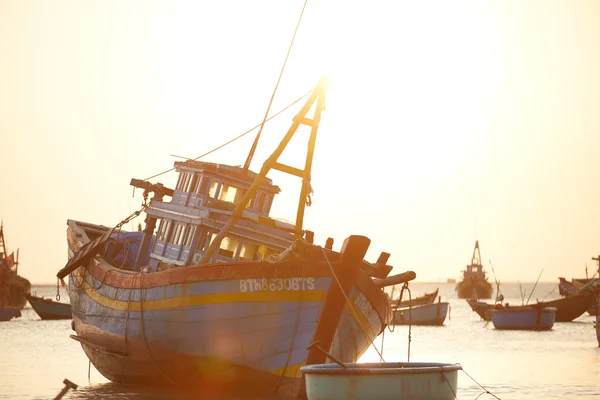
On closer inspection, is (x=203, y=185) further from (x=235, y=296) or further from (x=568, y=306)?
(x=568, y=306)

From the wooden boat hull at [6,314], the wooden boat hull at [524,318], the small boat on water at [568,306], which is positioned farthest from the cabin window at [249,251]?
the wooden boat hull at [6,314]

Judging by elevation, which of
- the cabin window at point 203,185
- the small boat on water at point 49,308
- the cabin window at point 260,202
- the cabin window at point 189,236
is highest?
the cabin window at point 203,185

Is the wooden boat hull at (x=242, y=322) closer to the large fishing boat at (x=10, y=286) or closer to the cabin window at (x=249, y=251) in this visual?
the cabin window at (x=249, y=251)

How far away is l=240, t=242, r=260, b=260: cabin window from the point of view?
32.8 metres

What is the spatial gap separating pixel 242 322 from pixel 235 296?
0.81 meters

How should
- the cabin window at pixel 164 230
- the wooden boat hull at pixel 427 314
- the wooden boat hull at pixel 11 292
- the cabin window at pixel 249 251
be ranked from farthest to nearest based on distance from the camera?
the wooden boat hull at pixel 11 292
the wooden boat hull at pixel 427 314
the cabin window at pixel 164 230
the cabin window at pixel 249 251

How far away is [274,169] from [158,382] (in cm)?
796

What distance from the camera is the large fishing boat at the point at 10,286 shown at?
11119 cm

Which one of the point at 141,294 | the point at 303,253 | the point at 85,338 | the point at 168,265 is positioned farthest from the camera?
the point at 85,338

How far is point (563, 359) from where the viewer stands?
55156 millimetres

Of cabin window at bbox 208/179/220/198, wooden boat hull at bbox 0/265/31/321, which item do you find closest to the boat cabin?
cabin window at bbox 208/179/220/198

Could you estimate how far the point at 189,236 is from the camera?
33.6 metres

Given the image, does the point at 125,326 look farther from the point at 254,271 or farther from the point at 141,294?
the point at 254,271

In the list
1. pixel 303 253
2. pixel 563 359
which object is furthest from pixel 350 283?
pixel 563 359
